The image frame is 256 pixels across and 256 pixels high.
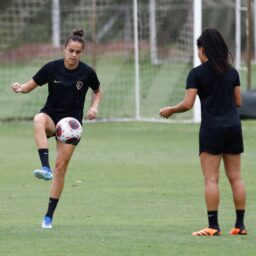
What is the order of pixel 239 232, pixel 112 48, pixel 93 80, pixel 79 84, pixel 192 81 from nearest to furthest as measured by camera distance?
pixel 192 81, pixel 239 232, pixel 79 84, pixel 93 80, pixel 112 48

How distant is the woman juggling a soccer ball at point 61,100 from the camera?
35.8 feet

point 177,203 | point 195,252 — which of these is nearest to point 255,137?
point 177,203

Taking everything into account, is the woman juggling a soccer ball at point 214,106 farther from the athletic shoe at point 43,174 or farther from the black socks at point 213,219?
the athletic shoe at point 43,174

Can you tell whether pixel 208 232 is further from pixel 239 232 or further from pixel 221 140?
pixel 221 140

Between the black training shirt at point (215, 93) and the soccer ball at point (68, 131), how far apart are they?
51.6 inches

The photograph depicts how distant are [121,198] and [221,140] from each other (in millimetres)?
3687

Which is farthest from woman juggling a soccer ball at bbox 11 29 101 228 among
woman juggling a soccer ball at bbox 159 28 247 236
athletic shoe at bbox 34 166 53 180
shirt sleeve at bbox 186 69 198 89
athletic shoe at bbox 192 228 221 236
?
athletic shoe at bbox 192 228 221 236

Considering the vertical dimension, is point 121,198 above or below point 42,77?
below

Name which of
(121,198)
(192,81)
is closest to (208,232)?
(192,81)

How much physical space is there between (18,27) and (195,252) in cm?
1961

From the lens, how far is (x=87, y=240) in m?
9.98

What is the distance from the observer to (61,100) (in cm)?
1103

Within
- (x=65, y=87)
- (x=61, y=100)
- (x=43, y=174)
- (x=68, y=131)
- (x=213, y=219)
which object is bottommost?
(x=213, y=219)

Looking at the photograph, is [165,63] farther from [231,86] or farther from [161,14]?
[231,86]
